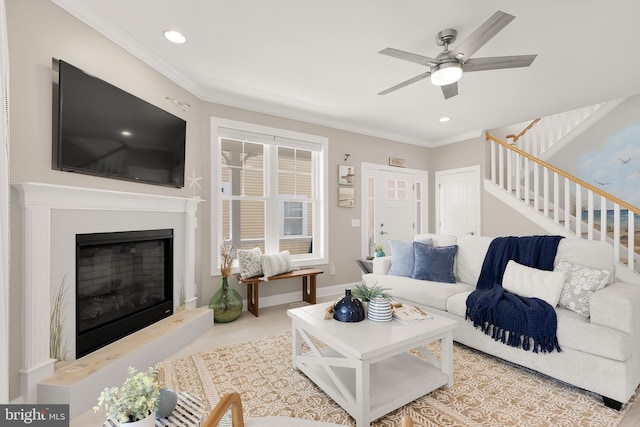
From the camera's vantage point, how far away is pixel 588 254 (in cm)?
234

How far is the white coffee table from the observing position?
62.4 inches

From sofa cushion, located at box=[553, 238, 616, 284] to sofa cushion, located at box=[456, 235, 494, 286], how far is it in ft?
2.01

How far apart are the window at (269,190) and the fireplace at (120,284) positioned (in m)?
0.69

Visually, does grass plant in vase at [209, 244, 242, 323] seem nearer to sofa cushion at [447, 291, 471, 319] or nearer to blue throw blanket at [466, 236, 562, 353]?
sofa cushion at [447, 291, 471, 319]

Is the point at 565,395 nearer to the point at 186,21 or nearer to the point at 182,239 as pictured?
the point at 182,239

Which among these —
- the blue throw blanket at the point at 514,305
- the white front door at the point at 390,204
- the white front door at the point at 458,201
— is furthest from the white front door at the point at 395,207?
the blue throw blanket at the point at 514,305

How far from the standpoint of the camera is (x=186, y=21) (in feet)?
7.18

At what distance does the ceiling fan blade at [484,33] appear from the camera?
162cm

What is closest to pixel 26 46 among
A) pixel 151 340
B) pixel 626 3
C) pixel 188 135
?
pixel 188 135

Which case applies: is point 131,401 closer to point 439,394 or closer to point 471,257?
point 439,394

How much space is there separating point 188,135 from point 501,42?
3012 mm

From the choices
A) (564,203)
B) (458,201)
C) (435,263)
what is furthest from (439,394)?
(564,203)

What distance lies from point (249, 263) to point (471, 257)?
7.89ft

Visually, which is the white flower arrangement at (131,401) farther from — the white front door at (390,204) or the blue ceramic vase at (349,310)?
the white front door at (390,204)
